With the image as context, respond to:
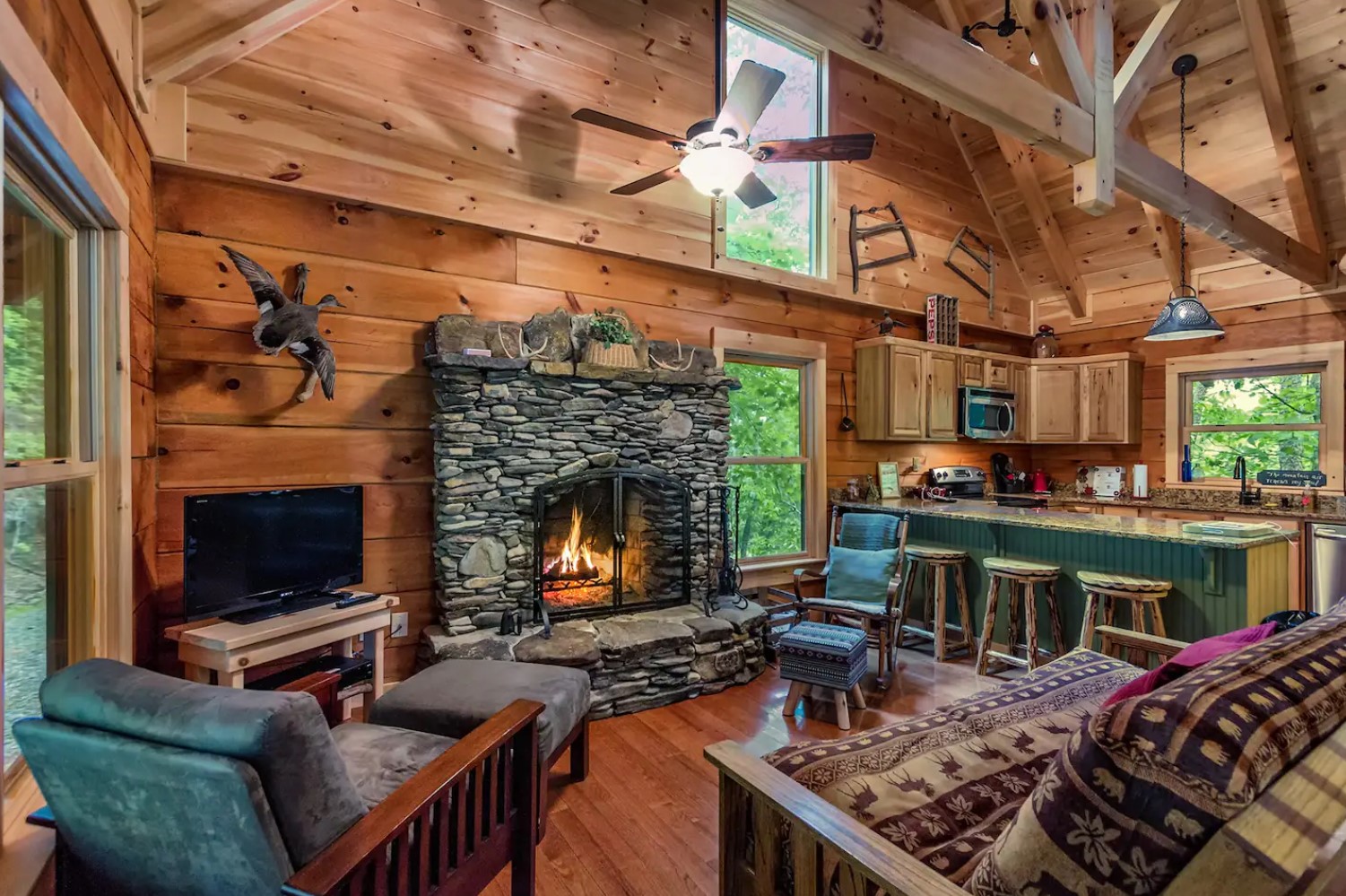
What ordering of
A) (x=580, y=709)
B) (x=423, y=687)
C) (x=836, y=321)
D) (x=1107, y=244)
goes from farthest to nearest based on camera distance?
1. (x=1107, y=244)
2. (x=836, y=321)
3. (x=580, y=709)
4. (x=423, y=687)

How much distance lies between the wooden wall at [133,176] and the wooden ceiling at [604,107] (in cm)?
44

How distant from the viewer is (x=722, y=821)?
4.63ft

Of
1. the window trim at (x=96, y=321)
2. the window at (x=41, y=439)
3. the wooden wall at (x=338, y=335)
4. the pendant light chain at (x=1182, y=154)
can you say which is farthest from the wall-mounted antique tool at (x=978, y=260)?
the window at (x=41, y=439)

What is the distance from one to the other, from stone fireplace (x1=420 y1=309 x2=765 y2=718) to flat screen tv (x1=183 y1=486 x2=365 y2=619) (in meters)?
0.52

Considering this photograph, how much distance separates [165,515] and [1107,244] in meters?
7.16

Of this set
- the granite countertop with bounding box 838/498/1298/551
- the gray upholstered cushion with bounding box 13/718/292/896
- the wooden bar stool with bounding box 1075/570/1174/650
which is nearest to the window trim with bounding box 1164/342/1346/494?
the granite countertop with bounding box 838/498/1298/551

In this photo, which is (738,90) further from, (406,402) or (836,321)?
(836,321)

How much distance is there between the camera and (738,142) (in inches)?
107

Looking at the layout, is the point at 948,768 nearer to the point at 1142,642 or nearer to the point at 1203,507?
the point at 1142,642

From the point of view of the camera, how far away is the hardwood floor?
198cm

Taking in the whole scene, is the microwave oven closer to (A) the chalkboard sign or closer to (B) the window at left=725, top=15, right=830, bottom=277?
(B) the window at left=725, top=15, right=830, bottom=277

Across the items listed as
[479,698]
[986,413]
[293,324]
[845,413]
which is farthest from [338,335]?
[986,413]

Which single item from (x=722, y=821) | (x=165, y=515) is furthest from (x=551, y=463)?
(x=722, y=821)

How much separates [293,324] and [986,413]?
516 centimetres
